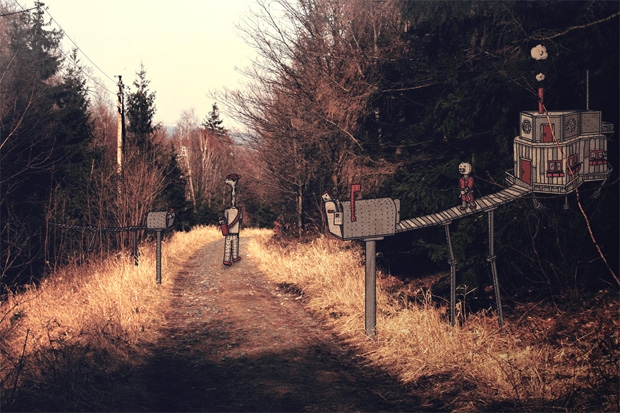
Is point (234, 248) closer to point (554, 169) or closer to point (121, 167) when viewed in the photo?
point (554, 169)

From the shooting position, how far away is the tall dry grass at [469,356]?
20.4ft

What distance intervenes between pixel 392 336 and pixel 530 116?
4.11 m

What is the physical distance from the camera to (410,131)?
39.5ft

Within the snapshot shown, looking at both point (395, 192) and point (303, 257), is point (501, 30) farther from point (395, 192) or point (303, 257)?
point (303, 257)

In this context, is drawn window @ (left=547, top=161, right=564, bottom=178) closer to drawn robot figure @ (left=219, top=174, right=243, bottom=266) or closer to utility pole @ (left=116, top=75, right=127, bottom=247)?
drawn robot figure @ (left=219, top=174, right=243, bottom=266)

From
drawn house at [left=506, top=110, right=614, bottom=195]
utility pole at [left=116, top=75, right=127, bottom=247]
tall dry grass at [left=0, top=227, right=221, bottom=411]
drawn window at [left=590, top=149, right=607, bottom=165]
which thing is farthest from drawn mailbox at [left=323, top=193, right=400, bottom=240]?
utility pole at [left=116, top=75, right=127, bottom=247]

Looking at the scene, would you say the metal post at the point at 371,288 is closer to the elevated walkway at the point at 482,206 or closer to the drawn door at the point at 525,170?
the elevated walkway at the point at 482,206

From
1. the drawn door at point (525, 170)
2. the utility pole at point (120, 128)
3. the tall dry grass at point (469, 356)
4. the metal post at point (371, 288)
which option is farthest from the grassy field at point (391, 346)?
the utility pole at point (120, 128)

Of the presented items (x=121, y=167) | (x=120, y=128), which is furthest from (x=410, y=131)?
(x=120, y=128)

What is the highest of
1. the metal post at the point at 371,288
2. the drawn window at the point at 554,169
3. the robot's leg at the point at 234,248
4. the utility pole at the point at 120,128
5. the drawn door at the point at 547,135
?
the utility pole at the point at 120,128

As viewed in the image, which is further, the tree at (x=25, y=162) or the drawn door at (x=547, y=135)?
the tree at (x=25, y=162)

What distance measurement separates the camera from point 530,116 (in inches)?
230

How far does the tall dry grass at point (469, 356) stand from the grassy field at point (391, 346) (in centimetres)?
2

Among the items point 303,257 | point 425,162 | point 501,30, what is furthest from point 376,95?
point 303,257
